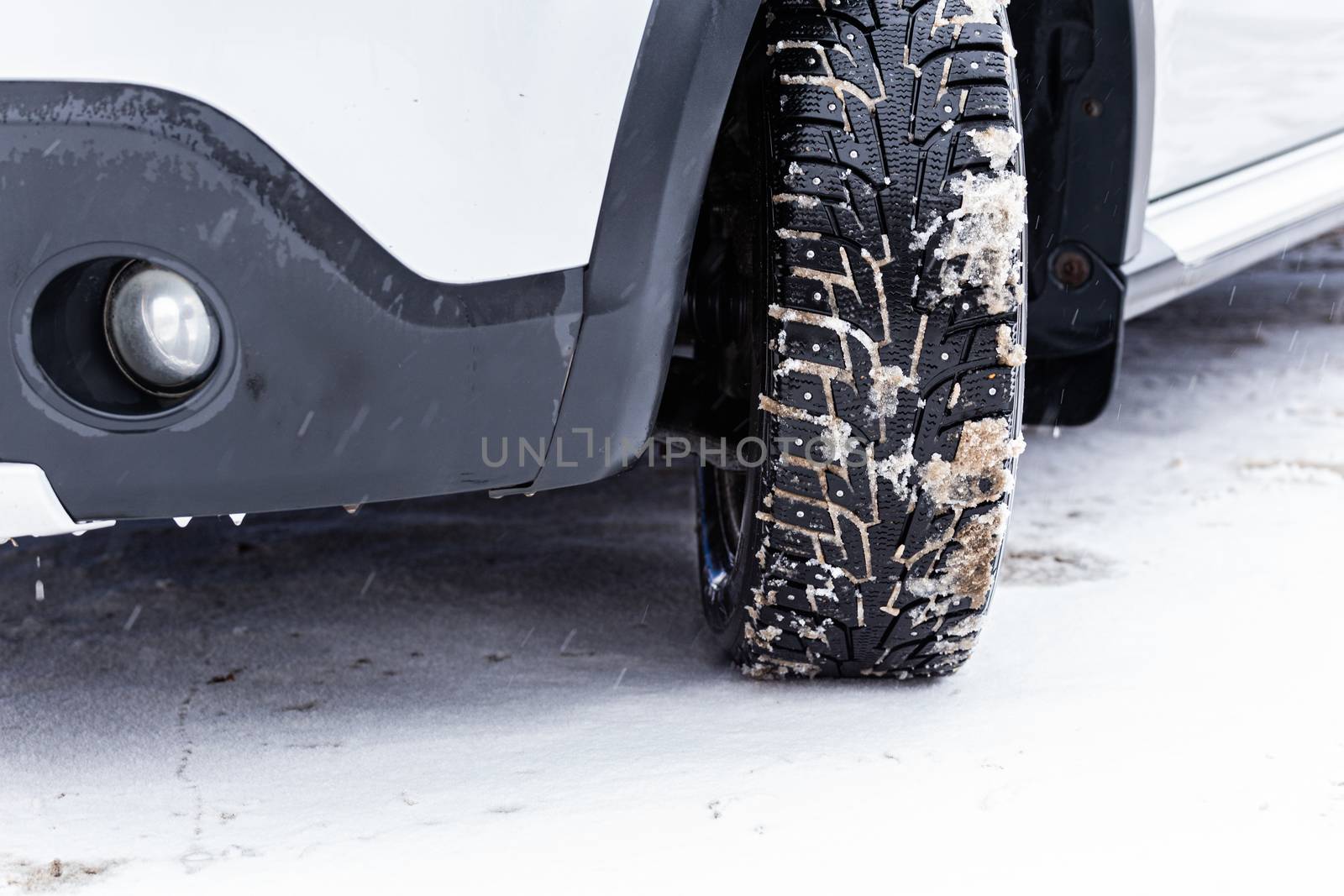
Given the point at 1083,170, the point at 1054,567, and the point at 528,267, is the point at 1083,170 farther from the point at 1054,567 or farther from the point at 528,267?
the point at 528,267

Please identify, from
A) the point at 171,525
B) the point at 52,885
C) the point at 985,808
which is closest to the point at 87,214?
the point at 52,885

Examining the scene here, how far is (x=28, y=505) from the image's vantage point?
4.09ft

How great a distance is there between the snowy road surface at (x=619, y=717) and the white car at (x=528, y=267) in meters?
0.18

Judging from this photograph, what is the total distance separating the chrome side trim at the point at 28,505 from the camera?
1.24 meters

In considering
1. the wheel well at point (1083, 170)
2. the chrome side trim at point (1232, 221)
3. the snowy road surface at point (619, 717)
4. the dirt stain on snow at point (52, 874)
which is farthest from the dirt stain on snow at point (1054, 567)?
the dirt stain on snow at point (52, 874)

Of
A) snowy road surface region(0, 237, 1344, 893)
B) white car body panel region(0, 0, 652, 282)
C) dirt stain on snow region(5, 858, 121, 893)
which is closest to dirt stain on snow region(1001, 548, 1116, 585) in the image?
snowy road surface region(0, 237, 1344, 893)

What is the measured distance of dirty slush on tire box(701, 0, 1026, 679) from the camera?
138 centimetres

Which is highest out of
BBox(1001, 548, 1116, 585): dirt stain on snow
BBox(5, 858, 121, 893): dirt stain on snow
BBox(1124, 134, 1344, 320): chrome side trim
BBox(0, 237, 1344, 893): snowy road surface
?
BBox(1124, 134, 1344, 320): chrome side trim

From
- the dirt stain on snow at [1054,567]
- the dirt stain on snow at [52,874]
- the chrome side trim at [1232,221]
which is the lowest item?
the dirt stain on snow at [1054,567]

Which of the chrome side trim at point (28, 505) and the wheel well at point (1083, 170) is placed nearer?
the chrome side trim at point (28, 505)

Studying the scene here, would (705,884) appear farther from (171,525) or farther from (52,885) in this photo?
(171,525)

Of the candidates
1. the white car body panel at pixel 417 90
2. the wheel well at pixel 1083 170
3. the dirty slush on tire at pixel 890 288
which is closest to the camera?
the white car body panel at pixel 417 90

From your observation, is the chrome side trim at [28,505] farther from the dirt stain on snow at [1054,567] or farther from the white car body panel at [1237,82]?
the white car body panel at [1237,82]

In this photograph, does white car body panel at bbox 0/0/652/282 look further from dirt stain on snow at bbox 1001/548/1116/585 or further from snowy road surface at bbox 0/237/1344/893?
dirt stain on snow at bbox 1001/548/1116/585
